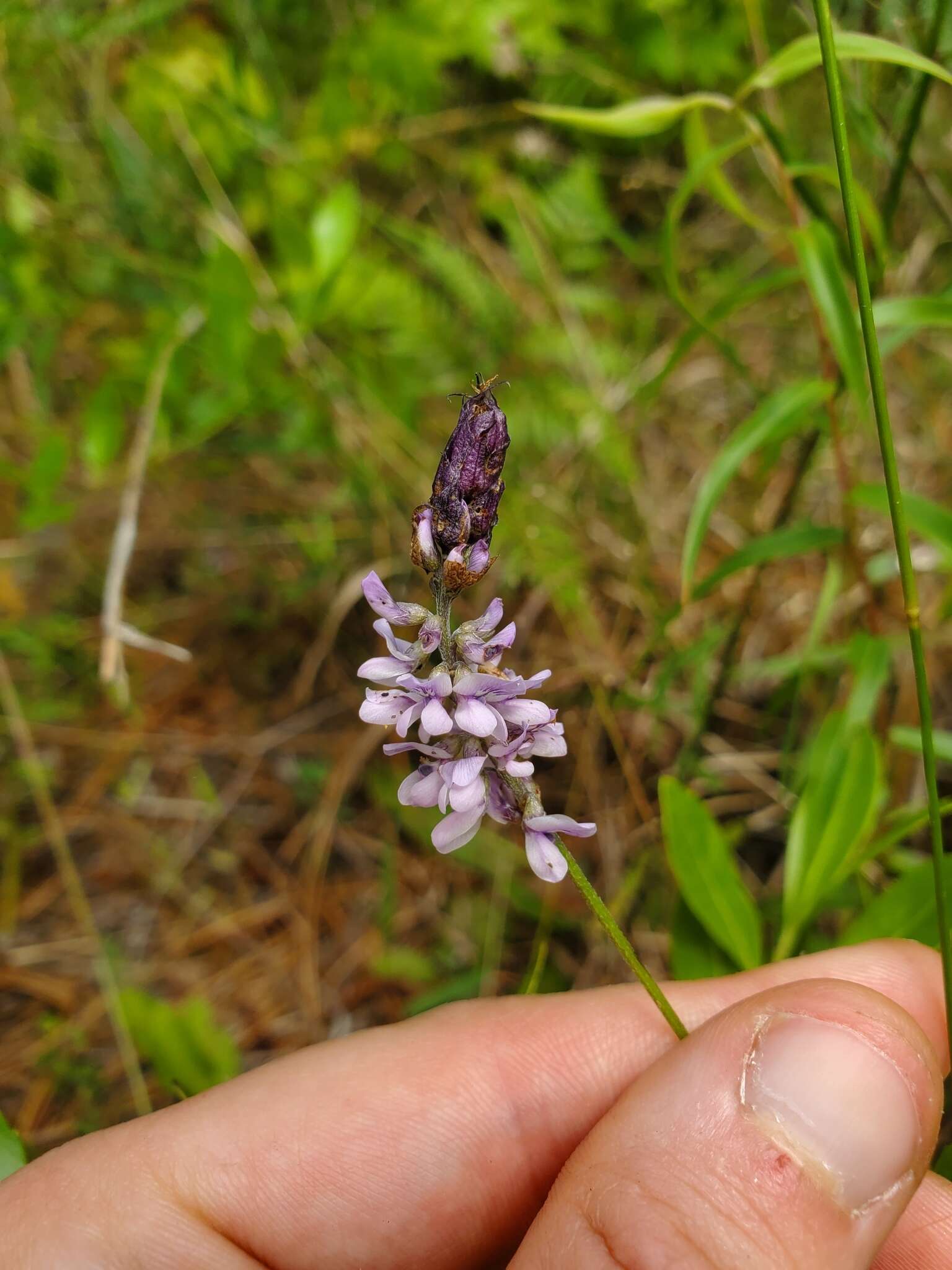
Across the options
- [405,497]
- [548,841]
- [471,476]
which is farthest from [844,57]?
[405,497]

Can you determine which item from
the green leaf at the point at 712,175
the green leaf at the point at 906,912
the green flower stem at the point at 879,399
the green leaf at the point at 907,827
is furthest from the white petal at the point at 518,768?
the green leaf at the point at 712,175

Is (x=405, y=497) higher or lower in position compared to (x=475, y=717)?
higher

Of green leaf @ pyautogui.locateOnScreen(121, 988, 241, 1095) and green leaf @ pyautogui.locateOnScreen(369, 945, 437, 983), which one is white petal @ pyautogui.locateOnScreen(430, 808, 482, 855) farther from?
green leaf @ pyautogui.locateOnScreen(369, 945, 437, 983)

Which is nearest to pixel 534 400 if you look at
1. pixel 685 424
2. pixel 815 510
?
pixel 685 424

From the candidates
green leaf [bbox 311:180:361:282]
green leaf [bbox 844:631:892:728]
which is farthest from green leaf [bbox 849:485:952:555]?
green leaf [bbox 311:180:361:282]

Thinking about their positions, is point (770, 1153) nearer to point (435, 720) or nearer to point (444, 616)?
point (435, 720)

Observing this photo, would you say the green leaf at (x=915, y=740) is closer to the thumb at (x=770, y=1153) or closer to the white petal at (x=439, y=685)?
the thumb at (x=770, y=1153)

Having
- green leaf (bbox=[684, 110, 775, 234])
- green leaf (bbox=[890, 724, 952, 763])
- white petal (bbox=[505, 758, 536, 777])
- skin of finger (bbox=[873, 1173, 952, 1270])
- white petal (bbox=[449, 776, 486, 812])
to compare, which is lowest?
skin of finger (bbox=[873, 1173, 952, 1270])

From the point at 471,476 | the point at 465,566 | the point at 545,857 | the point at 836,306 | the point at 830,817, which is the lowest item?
the point at 830,817
